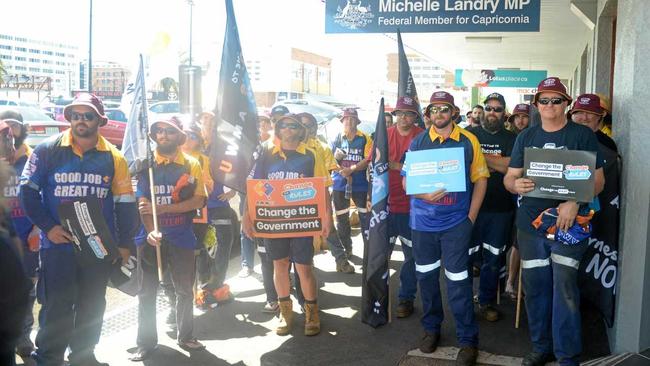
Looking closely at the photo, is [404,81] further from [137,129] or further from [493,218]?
[137,129]

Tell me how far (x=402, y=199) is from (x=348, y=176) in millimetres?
1908

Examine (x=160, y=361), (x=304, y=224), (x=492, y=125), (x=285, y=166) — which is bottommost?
(x=160, y=361)

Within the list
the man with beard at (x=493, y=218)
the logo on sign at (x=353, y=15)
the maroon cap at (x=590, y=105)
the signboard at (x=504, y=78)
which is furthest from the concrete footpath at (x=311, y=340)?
the signboard at (x=504, y=78)

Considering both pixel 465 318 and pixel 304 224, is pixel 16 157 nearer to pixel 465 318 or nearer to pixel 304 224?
pixel 304 224

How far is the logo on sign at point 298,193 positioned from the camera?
5.73 meters

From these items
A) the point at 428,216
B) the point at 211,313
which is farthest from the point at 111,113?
the point at 428,216

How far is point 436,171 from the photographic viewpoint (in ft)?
16.7

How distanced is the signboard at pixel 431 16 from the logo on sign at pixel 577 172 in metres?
3.67

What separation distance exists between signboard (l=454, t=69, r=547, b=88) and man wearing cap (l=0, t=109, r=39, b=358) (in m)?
20.0

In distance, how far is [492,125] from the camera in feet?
20.8

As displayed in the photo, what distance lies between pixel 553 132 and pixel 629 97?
0.68 metres

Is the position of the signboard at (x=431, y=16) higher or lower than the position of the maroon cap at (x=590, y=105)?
higher

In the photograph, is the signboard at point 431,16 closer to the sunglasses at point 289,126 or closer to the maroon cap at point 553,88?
the sunglasses at point 289,126

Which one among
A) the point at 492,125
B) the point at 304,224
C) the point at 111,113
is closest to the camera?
the point at 304,224
